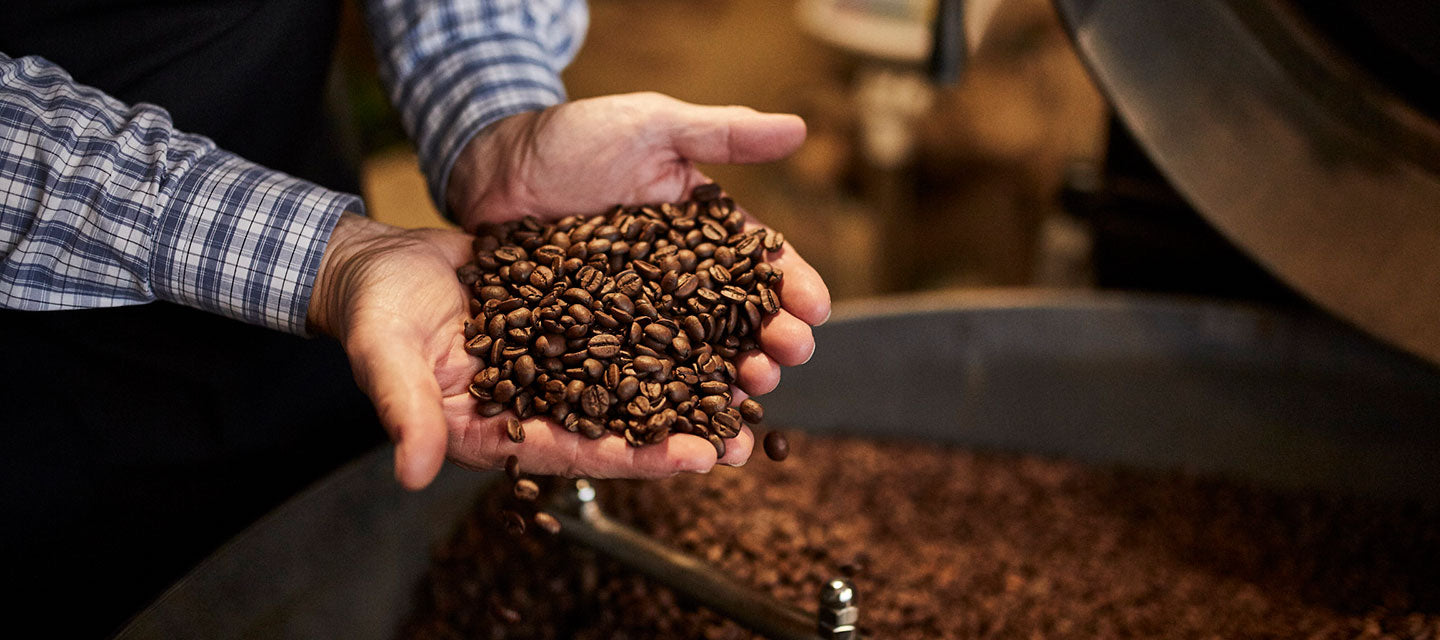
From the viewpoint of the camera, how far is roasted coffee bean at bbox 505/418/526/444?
92 centimetres

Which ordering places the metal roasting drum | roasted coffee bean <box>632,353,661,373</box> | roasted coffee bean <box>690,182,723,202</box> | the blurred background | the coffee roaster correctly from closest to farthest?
roasted coffee bean <box>632,353,661,373</box>
the coffee roaster
roasted coffee bean <box>690,182,723,202</box>
the metal roasting drum
the blurred background

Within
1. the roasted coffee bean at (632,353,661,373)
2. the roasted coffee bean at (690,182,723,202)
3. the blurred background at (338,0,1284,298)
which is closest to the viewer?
Result: the roasted coffee bean at (632,353,661,373)

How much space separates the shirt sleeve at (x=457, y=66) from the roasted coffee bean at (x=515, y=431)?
51cm

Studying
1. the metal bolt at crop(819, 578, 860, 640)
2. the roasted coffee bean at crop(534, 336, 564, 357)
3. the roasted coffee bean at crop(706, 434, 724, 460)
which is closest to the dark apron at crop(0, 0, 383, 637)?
the roasted coffee bean at crop(534, 336, 564, 357)

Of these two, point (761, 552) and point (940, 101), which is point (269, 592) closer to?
point (761, 552)

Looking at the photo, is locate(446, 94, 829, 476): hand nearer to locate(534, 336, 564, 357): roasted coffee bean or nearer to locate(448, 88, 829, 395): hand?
locate(448, 88, 829, 395): hand

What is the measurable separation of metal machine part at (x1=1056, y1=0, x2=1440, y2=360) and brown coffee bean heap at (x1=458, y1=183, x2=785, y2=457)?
0.63 metres

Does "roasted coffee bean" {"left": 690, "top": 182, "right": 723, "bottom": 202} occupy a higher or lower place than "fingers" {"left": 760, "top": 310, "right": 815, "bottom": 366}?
higher

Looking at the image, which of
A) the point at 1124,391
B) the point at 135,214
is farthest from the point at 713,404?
the point at 1124,391

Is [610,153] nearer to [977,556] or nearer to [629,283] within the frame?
[629,283]

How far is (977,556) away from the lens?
51.3 inches

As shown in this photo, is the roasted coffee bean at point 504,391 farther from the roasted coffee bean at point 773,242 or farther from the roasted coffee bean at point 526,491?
the roasted coffee bean at point 773,242

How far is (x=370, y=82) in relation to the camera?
3.08m

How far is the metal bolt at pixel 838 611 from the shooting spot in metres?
0.89
